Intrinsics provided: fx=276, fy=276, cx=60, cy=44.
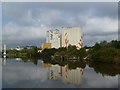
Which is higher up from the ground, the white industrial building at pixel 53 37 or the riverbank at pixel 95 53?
the white industrial building at pixel 53 37

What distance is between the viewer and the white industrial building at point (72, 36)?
34.2 meters

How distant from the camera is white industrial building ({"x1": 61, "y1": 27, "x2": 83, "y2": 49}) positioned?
34.2 meters

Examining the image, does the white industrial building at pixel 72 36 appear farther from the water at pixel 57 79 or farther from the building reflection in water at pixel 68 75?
the water at pixel 57 79

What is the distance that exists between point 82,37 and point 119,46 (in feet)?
45.6

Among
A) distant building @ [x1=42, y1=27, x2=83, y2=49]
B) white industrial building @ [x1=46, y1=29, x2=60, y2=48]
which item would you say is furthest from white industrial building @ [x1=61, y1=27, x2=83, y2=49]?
white industrial building @ [x1=46, y1=29, x2=60, y2=48]

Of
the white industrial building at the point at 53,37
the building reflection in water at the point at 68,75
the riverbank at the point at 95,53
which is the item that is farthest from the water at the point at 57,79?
the white industrial building at the point at 53,37

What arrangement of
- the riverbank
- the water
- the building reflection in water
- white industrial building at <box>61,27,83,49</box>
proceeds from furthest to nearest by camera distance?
white industrial building at <box>61,27,83,49</box> → the riverbank → the building reflection in water → the water

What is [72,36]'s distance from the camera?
34812 mm

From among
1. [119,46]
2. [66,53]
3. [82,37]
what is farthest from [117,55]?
[82,37]

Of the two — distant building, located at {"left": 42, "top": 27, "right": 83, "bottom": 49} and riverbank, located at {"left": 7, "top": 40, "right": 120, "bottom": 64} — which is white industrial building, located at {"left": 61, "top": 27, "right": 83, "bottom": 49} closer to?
distant building, located at {"left": 42, "top": 27, "right": 83, "bottom": 49}

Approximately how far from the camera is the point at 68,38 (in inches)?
1401

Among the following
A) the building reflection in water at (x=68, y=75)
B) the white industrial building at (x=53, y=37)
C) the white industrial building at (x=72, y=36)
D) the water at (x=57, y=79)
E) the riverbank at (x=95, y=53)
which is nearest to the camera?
the water at (x=57, y=79)

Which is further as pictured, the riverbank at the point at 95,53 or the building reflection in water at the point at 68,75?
the riverbank at the point at 95,53

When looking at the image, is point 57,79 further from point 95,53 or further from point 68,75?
point 95,53
